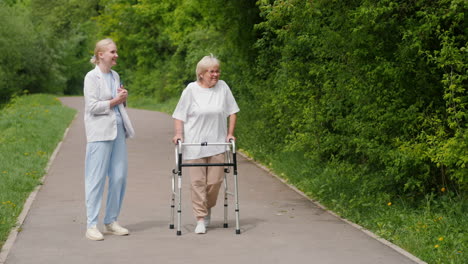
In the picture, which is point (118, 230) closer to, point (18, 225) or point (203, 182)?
point (203, 182)

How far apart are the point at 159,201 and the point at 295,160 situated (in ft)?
12.8

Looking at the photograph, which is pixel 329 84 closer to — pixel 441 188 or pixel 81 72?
pixel 441 188

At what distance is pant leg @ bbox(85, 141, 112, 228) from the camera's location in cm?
847

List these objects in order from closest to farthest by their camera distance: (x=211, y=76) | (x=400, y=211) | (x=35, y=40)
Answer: (x=211, y=76), (x=400, y=211), (x=35, y=40)

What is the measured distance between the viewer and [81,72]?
9281 centimetres

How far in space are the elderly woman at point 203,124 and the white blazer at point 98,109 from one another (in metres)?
0.71

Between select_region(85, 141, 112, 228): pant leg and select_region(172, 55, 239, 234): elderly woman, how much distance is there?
77cm

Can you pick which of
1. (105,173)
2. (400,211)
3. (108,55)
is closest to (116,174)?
(105,173)

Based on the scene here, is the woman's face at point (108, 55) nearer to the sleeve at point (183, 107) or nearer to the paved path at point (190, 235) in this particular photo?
the sleeve at point (183, 107)

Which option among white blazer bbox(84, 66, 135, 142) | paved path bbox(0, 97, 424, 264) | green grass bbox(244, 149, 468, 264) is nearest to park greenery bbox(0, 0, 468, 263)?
→ green grass bbox(244, 149, 468, 264)

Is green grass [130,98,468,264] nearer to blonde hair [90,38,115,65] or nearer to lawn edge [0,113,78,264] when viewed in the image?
blonde hair [90,38,115,65]

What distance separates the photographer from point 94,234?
838 centimetres

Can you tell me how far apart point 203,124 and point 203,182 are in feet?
2.03

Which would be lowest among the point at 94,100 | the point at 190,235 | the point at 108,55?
the point at 190,235
